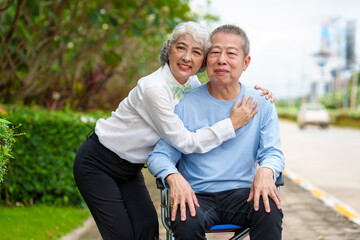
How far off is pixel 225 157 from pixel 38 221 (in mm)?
2551

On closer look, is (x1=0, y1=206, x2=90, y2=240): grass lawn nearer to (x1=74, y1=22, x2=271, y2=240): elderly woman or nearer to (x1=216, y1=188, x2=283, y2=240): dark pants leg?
(x1=74, y1=22, x2=271, y2=240): elderly woman

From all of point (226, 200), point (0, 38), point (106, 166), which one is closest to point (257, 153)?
point (226, 200)

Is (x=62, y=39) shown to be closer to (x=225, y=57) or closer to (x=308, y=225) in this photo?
(x=308, y=225)

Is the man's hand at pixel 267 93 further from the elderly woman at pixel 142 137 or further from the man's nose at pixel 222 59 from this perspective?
the man's nose at pixel 222 59

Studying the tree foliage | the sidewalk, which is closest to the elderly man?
the sidewalk

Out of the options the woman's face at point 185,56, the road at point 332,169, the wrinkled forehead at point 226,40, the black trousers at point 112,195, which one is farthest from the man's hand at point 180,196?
the road at point 332,169

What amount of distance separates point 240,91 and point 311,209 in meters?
3.25

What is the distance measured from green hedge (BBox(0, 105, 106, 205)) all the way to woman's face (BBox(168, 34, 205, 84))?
8.62 feet

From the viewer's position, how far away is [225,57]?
309 centimetres

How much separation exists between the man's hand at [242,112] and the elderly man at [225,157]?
36 millimetres

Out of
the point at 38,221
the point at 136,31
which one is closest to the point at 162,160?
the point at 38,221

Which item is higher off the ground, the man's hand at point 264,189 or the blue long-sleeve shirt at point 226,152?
the blue long-sleeve shirt at point 226,152

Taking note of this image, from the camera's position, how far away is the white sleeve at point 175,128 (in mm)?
2842

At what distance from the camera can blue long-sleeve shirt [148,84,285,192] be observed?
9.99 ft
